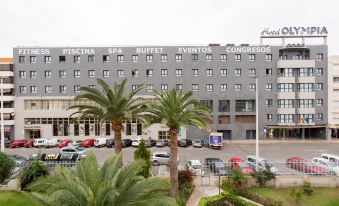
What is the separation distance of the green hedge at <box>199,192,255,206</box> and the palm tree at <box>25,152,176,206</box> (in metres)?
8.29

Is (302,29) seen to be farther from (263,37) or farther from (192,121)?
(192,121)

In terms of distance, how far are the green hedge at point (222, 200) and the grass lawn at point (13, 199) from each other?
13.0 meters

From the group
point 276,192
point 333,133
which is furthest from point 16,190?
point 333,133

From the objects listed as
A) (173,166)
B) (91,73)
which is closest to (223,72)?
(91,73)

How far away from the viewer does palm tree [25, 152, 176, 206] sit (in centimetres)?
962

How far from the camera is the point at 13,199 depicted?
19.9 metres

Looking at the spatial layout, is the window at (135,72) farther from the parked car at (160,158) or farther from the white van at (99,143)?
the parked car at (160,158)

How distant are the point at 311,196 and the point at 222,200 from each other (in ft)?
26.1

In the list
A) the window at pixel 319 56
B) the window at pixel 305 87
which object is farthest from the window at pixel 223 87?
the window at pixel 319 56

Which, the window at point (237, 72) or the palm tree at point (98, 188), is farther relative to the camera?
the window at point (237, 72)

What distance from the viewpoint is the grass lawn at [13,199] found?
63.0ft

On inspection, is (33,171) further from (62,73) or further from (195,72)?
(195,72)

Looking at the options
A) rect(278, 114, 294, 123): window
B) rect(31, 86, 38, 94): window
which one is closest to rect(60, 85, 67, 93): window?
rect(31, 86, 38, 94): window

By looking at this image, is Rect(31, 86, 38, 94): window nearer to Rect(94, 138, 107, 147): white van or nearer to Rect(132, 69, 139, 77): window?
Rect(94, 138, 107, 147): white van
